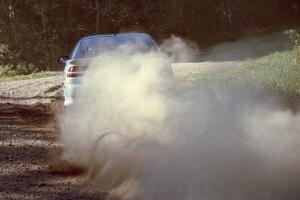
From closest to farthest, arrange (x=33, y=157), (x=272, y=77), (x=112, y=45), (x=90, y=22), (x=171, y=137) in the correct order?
(x=171, y=137) < (x=33, y=157) < (x=112, y=45) < (x=272, y=77) < (x=90, y=22)

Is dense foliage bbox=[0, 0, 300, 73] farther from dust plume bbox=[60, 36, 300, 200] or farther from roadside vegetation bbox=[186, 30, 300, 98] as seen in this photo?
dust plume bbox=[60, 36, 300, 200]

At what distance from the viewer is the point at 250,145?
22.9 ft

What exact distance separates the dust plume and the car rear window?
16 centimetres

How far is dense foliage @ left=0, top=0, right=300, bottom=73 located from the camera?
33.0m

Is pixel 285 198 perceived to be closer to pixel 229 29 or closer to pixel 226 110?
pixel 226 110

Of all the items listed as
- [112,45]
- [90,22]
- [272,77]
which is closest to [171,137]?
[112,45]

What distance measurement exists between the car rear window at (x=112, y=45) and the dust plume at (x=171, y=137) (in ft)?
0.54

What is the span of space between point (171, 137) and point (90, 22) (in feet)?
90.5

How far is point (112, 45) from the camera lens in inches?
429

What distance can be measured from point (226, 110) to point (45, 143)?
11.0 ft

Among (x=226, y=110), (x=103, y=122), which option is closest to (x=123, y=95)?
(x=103, y=122)

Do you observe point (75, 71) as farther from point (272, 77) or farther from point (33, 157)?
point (272, 77)

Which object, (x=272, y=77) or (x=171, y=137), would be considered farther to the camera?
(x=272, y=77)

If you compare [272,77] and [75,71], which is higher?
[75,71]
